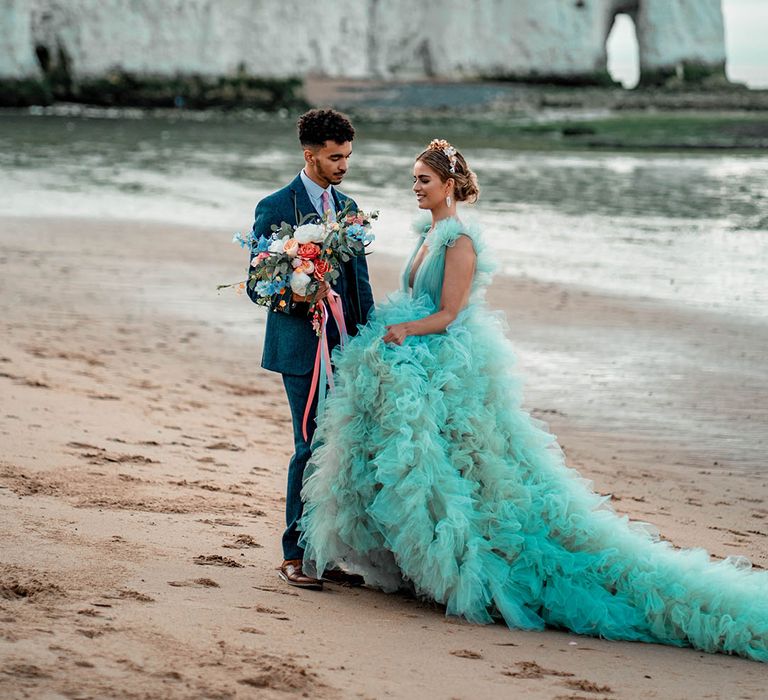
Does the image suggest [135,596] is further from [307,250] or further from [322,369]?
[307,250]

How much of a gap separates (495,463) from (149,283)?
806 centimetres

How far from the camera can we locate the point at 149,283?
11625mm

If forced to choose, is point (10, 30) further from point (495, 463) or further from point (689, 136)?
point (495, 463)

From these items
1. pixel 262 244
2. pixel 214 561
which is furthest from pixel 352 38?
pixel 214 561

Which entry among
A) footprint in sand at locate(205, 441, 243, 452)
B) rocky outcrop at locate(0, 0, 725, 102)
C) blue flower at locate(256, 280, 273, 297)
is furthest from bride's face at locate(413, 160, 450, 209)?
rocky outcrop at locate(0, 0, 725, 102)

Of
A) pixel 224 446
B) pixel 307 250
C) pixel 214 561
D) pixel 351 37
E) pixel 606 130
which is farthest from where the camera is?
pixel 351 37

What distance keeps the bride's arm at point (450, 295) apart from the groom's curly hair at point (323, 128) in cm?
58

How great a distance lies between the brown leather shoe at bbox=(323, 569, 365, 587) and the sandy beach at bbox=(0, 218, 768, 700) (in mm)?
88

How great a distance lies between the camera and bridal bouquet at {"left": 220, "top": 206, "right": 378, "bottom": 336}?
4137 millimetres

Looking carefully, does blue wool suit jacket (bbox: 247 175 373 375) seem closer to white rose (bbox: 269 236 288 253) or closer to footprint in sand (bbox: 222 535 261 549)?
white rose (bbox: 269 236 288 253)

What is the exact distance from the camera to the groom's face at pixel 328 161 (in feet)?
13.8

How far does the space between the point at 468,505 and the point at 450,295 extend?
2.54 ft

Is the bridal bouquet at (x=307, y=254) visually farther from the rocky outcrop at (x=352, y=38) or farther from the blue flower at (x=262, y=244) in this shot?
the rocky outcrop at (x=352, y=38)

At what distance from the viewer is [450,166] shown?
429cm
